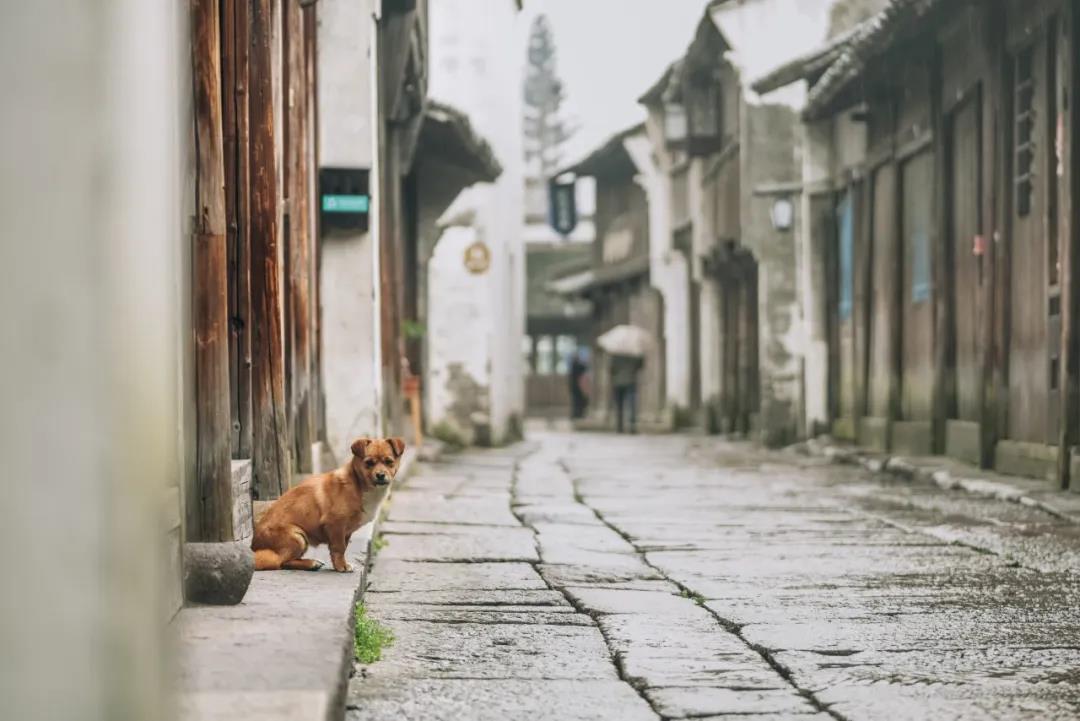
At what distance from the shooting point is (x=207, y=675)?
10.9 ft

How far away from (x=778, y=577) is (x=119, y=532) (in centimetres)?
512

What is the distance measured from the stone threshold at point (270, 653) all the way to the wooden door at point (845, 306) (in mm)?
13669

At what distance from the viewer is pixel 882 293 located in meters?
16.6

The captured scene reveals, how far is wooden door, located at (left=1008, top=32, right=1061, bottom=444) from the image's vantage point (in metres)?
11.0

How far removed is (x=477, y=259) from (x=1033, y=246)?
29.8 feet

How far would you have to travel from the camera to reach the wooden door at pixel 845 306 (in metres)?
18.1

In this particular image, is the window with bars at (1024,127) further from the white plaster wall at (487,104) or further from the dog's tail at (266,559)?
the white plaster wall at (487,104)

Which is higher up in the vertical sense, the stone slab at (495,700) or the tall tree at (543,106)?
the tall tree at (543,106)

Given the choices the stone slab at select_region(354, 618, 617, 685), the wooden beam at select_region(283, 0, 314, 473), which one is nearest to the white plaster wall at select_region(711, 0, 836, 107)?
the wooden beam at select_region(283, 0, 314, 473)

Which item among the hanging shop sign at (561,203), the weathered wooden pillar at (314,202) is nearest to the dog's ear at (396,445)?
the weathered wooden pillar at (314,202)

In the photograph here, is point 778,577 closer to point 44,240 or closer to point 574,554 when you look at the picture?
point 574,554

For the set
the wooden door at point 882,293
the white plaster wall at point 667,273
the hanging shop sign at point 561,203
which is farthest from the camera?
the hanging shop sign at point 561,203

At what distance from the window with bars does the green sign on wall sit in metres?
Result: 4.80

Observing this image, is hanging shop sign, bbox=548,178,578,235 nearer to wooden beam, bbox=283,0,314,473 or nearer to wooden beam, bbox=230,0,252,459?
wooden beam, bbox=283,0,314,473
